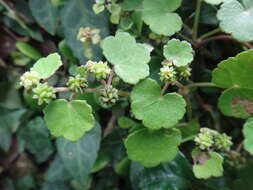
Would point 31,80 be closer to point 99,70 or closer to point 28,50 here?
point 99,70

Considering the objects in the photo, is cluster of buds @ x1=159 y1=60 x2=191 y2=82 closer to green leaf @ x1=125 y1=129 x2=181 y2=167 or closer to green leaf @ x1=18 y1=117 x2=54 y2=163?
green leaf @ x1=125 y1=129 x2=181 y2=167

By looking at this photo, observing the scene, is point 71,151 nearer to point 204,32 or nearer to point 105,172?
point 105,172

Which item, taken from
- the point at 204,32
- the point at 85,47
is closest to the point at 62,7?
the point at 85,47

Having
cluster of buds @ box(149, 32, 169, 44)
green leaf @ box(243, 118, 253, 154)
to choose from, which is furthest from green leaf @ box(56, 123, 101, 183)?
green leaf @ box(243, 118, 253, 154)

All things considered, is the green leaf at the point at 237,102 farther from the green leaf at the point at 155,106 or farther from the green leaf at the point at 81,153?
the green leaf at the point at 81,153

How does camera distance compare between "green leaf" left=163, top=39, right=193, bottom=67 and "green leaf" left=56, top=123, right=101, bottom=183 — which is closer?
"green leaf" left=163, top=39, right=193, bottom=67

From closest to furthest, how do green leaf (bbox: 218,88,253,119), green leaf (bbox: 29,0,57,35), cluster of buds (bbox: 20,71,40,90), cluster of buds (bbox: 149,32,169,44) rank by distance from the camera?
cluster of buds (bbox: 20,71,40,90) → green leaf (bbox: 218,88,253,119) → cluster of buds (bbox: 149,32,169,44) → green leaf (bbox: 29,0,57,35)
